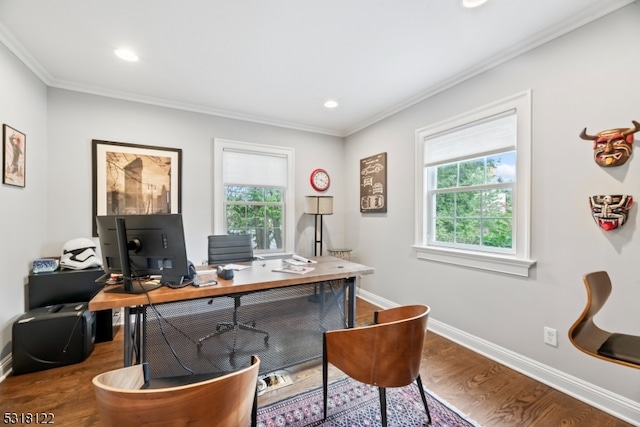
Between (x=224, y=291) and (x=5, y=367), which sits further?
(x=5, y=367)

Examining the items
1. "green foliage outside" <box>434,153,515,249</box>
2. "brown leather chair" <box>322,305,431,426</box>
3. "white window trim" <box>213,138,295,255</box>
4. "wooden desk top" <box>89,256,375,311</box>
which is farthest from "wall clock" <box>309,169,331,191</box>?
"brown leather chair" <box>322,305,431,426</box>

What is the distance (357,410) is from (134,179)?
3187 millimetres

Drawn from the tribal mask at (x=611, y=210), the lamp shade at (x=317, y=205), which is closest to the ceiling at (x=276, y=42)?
the tribal mask at (x=611, y=210)

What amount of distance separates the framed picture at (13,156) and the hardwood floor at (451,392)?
1537 millimetres

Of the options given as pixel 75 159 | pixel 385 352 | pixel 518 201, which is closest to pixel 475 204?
pixel 518 201

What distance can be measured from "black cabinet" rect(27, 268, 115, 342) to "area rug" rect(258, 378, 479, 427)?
1852 millimetres

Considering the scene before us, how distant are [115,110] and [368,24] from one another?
285 centimetres

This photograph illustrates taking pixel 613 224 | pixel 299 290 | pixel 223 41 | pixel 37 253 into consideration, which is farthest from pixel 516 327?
pixel 37 253

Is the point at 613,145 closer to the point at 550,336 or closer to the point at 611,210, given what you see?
the point at 611,210

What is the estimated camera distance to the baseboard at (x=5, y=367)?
2.00 metres

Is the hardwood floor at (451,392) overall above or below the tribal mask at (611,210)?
below

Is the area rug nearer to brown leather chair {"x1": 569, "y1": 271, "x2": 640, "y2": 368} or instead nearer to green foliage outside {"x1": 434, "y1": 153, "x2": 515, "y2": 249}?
brown leather chair {"x1": 569, "y1": 271, "x2": 640, "y2": 368}

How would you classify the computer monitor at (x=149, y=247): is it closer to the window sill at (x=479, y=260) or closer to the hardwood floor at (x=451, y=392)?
the hardwood floor at (x=451, y=392)

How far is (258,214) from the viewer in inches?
151
